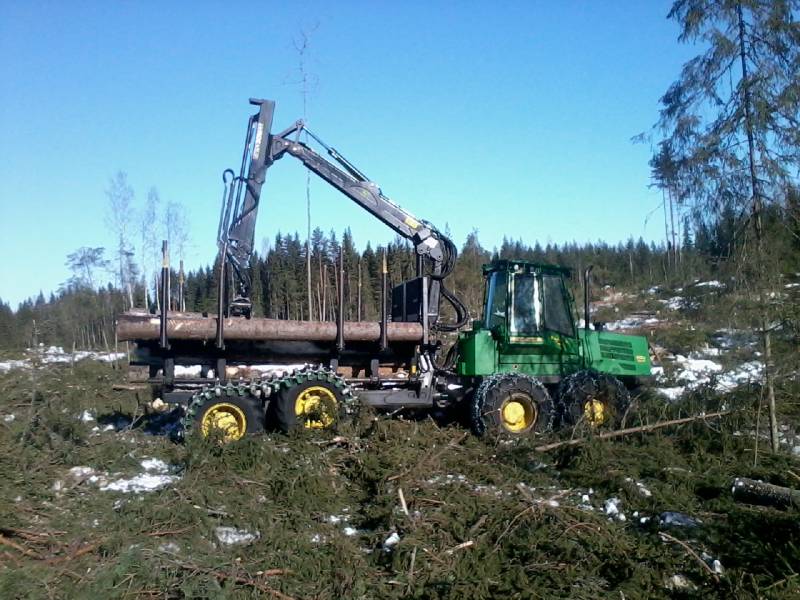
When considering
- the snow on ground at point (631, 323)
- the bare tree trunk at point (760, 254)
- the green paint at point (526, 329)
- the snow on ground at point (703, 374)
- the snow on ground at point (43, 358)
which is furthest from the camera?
the snow on ground at point (631, 323)

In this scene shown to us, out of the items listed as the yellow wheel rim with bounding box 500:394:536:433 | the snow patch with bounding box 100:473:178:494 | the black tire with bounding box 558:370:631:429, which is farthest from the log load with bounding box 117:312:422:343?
the black tire with bounding box 558:370:631:429

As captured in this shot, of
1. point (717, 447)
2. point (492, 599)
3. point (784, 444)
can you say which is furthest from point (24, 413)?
point (784, 444)

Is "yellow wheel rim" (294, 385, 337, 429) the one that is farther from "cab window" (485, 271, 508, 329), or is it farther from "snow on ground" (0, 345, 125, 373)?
"snow on ground" (0, 345, 125, 373)

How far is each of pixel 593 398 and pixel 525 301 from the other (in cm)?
182

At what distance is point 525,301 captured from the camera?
11383 mm

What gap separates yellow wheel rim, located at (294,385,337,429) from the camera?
32.0ft

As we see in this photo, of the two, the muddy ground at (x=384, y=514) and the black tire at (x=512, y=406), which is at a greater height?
the black tire at (x=512, y=406)

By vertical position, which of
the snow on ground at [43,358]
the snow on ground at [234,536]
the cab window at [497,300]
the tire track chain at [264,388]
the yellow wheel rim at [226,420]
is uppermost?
the cab window at [497,300]

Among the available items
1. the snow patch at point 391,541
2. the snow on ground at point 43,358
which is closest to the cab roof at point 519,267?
the snow patch at point 391,541

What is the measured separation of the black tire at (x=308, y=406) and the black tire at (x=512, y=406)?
2046mm

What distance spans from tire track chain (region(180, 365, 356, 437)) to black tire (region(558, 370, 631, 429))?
3.30 metres

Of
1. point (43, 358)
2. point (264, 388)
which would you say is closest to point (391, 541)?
point (264, 388)

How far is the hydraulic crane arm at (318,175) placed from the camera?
11.5 meters

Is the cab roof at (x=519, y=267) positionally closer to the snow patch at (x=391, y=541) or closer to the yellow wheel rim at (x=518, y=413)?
the yellow wheel rim at (x=518, y=413)
